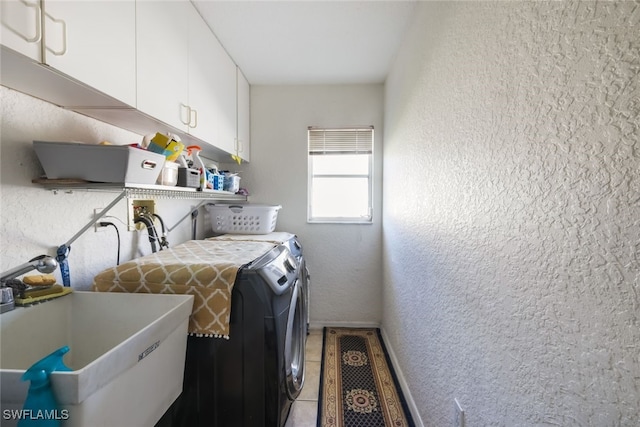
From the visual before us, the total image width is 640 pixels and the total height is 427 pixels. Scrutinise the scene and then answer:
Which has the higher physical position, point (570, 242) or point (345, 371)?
point (570, 242)

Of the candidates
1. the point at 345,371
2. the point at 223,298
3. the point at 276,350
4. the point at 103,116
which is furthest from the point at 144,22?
the point at 345,371

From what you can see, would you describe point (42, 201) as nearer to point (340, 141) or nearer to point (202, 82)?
point (202, 82)

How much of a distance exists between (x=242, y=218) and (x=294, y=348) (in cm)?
114

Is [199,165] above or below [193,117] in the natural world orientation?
below

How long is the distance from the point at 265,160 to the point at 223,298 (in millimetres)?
1732

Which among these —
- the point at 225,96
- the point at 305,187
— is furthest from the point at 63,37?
the point at 305,187

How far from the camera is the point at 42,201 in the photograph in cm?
100

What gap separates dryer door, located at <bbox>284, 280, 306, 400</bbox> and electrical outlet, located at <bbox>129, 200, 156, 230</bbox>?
917 mm

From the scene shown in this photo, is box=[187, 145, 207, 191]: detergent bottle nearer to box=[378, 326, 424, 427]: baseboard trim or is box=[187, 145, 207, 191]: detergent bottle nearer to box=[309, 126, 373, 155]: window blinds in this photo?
box=[309, 126, 373, 155]: window blinds

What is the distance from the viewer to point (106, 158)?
0.92 metres

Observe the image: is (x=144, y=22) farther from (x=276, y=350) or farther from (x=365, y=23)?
(x=276, y=350)

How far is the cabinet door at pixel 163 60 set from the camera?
1061mm

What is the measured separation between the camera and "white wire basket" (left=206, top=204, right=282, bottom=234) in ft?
7.18

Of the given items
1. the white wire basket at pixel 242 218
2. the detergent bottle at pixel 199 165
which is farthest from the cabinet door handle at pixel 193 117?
the white wire basket at pixel 242 218
